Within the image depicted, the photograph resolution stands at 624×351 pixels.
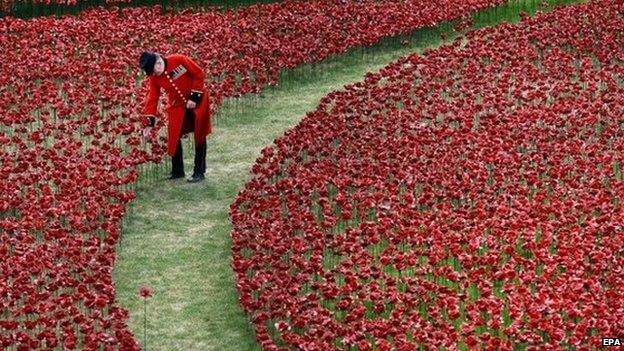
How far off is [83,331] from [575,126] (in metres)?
8.41

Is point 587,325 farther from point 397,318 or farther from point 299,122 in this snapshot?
point 299,122

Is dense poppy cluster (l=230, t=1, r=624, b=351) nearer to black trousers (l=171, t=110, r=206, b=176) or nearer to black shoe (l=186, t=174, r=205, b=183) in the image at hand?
black trousers (l=171, t=110, r=206, b=176)

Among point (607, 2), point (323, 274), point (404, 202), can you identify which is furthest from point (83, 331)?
point (607, 2)

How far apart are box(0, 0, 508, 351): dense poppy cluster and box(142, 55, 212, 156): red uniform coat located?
16.1 inches

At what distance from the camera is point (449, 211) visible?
14625mm

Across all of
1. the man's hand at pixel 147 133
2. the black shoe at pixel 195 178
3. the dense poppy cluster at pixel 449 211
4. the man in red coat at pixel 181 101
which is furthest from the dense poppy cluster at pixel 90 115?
the dense poppy cluster at pixel 449 211

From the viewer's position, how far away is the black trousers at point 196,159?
1658 cm

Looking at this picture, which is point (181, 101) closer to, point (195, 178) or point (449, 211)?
point (195, 178)

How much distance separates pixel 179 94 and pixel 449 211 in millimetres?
3969

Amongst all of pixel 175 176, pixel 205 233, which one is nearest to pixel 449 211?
pixel 205 233

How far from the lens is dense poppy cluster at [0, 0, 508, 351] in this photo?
1236 centimetres

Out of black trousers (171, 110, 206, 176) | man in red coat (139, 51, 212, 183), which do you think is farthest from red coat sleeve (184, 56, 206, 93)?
black trousers (171, 110, 206, 176)

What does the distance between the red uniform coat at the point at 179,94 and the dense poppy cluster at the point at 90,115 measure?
16.1 inches

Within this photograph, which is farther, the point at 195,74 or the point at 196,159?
the point at 196,159
